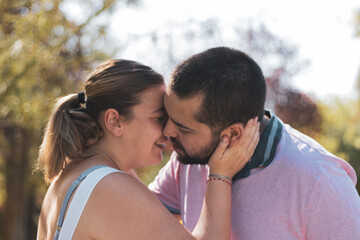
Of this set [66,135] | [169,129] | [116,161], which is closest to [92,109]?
[66,135]

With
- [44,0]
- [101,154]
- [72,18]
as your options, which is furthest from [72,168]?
[72,18]

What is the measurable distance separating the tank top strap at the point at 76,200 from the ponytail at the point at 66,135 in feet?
0.85

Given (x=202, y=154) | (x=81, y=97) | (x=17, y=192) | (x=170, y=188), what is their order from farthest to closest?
(x=17, y=192)
(x=170, y=188)
(x=81, y=97)
(x=202, y=154)

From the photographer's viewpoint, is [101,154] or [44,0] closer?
[101,154]

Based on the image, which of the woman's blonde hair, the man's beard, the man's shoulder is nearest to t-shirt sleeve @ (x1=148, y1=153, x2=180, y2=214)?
the man's beard

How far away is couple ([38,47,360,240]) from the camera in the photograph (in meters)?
1.99

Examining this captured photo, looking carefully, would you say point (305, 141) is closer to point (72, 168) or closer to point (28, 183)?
point (72, 168)

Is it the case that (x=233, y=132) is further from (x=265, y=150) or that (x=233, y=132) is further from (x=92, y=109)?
(x=92, y=109)

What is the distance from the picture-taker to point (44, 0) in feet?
14.0

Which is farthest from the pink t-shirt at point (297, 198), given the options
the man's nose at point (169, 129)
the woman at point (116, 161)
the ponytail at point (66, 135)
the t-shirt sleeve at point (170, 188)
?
the ponytail at point (66, 135)

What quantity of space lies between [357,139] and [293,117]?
160 inches

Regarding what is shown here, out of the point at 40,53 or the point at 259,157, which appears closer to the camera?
the point at 259,157

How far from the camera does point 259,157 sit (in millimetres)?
2148

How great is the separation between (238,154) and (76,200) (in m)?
0.82
